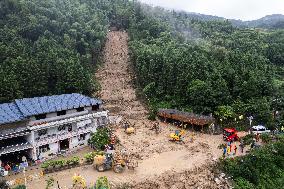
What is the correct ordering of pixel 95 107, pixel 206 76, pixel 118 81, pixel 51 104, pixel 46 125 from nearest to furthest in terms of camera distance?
pixel 46 125
pixel 51 104
pixel 95 107
pixel 206 76
pixel 118 81

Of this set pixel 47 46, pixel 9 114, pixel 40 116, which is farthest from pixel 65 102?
pixel 47 46

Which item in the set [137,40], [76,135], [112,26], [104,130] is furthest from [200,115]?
[112,26]

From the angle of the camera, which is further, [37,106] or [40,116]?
[37,106]

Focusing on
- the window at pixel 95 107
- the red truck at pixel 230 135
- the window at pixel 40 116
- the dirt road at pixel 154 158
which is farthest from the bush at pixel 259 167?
the window at pixel 40 116

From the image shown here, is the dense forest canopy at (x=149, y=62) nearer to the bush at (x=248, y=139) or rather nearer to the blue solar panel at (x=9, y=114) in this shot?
the bush at (x=248, y=139)

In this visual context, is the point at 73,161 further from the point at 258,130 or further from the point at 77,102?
the point at 258,130

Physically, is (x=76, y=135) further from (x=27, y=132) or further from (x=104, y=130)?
(x=27, y=132)
